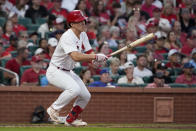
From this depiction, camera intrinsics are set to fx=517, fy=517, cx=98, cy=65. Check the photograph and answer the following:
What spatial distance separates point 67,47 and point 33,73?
10.1 feet

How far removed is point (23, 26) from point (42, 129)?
18.9 ft

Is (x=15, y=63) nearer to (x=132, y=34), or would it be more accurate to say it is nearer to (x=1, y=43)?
(x=1, y=43)

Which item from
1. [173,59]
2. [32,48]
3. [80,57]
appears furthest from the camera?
[173,59]

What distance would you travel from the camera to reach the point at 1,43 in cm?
1186

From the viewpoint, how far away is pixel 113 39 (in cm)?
1350

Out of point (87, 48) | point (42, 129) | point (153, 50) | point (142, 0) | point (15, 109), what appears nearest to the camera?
point (42, 129)

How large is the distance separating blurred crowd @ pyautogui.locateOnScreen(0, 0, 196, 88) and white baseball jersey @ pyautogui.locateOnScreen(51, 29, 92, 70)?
2.50 meters

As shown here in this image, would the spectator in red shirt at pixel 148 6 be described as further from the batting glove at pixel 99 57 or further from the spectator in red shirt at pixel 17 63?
the batting glove at pixel 99 57

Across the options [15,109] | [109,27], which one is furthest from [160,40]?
[15,109]

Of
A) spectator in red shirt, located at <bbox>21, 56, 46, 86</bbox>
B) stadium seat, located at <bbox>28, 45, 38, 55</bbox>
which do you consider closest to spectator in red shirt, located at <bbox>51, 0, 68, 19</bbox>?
stadium seat, located at <bbox>28, 45, 38, 55</bbox>

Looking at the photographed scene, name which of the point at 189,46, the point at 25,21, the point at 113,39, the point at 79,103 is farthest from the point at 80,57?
the point at 189,46

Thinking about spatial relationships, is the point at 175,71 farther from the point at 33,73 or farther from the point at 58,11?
the point at 58,11

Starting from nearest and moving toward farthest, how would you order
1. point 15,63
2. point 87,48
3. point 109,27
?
1. point 87,48
2. point 15,63
3. point 109,27

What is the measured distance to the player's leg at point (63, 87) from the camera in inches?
323
